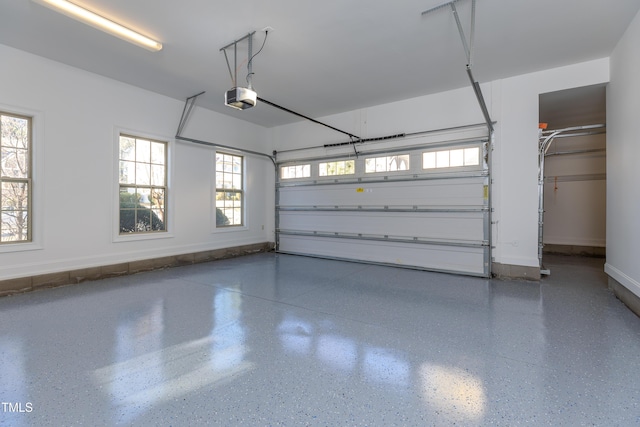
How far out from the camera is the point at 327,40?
3.74 metres

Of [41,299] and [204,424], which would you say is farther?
[41,299]

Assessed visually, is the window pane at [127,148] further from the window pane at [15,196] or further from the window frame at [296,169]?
the window frame at [296,169]

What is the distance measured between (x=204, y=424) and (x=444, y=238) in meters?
4.81

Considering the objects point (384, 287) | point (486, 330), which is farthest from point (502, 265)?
point (486, 330)

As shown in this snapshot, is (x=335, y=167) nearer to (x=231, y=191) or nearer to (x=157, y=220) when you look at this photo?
(x=231, y=191)

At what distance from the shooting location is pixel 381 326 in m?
2.94

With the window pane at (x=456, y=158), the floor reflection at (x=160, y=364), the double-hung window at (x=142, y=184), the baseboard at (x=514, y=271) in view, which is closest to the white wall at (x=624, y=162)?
the baseboard at (x=514, y=271)

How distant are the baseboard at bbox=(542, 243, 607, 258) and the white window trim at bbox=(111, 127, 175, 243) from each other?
29.7ft

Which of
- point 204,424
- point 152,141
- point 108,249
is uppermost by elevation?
point 152,141

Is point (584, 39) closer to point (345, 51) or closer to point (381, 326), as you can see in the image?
A: point (345, 51)

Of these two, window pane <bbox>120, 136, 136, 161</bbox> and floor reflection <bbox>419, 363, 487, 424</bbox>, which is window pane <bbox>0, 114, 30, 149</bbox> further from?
floor reflection <bbox>419, 363, 487, 424</bbox>

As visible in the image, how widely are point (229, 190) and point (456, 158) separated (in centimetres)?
496

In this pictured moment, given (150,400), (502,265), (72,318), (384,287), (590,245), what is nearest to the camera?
(150,400)

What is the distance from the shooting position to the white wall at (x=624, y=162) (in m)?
3.27
